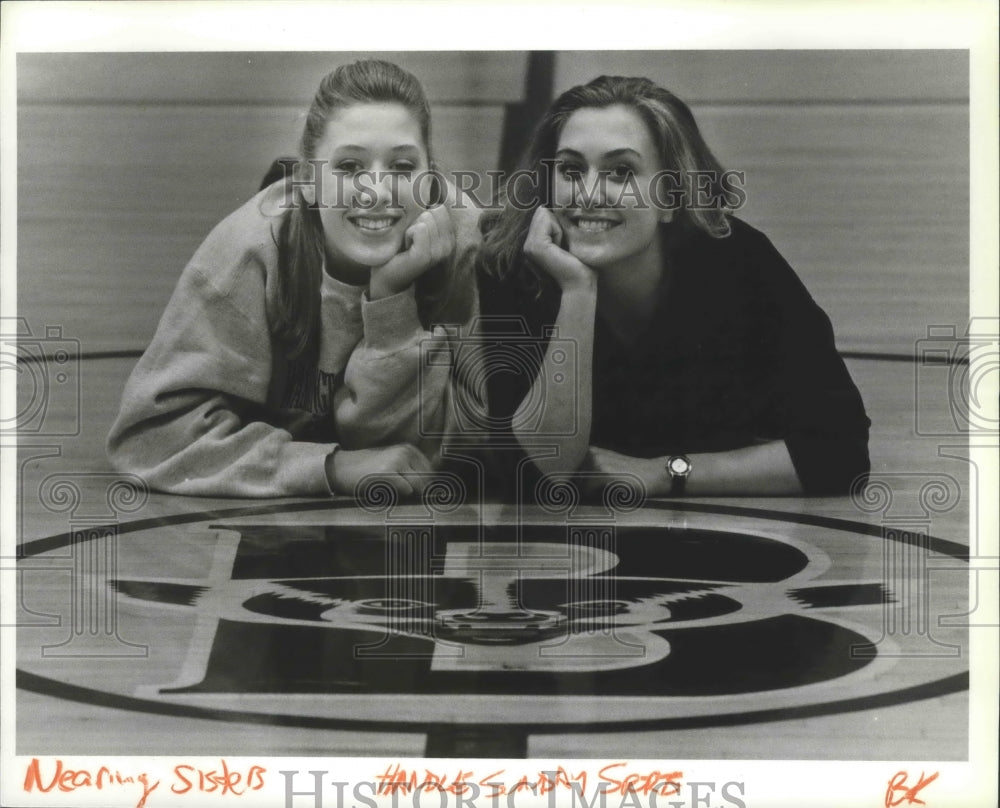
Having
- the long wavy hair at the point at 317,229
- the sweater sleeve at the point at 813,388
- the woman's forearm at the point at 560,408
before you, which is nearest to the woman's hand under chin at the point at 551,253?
the woman's forearm at the point at 560,408

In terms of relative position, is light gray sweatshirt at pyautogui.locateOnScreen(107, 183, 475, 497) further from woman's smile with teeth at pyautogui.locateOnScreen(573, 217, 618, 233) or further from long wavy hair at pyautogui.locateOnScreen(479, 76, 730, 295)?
woman's smile with teeth at pyautogui.locateOnScreen(573, 217, 618, 233)

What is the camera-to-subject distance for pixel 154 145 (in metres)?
3.88

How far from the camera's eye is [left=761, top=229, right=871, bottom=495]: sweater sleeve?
12.7 feet

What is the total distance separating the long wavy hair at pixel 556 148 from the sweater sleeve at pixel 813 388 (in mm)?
244

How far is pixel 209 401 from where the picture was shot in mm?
3896

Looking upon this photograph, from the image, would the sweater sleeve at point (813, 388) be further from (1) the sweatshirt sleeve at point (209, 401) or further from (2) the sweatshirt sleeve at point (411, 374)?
(1) the sweatshirt sleeve at point (209, 401)

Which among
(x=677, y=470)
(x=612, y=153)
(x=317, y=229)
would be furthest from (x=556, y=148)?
(x=677, y=470)

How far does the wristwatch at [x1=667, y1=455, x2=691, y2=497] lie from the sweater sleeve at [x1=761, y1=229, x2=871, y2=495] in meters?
0.28

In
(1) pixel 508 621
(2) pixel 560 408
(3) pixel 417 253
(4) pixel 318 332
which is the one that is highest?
(3) pixel 417 253

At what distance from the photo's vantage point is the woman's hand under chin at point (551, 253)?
3.85 m

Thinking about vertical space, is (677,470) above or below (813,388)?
below

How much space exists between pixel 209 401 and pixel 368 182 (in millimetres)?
743

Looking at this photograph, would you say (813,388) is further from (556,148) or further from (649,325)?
(556,148)

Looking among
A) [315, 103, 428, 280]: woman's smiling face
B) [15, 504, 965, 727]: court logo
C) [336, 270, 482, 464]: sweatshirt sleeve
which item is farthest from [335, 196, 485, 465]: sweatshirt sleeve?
[15, 504, 965, 727]: court logo
